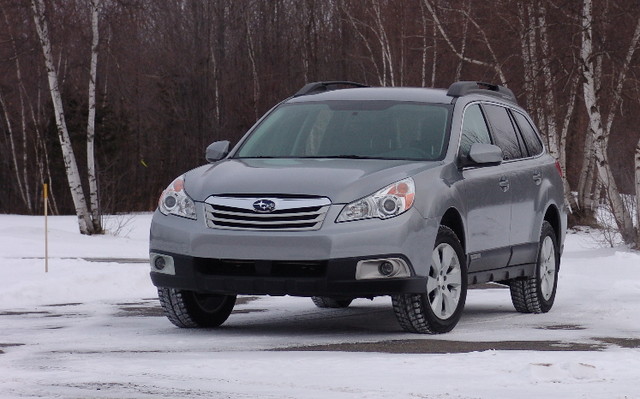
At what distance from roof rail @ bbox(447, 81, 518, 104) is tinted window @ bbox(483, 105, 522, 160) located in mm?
168

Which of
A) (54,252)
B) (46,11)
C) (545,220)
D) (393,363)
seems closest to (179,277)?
(393,363)

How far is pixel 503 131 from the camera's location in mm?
12008

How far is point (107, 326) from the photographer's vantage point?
10461 millimetres

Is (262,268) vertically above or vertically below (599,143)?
above

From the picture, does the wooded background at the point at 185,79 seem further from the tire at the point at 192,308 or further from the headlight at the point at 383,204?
the headlight at the point at 383,204

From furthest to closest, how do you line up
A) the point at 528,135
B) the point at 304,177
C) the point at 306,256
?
1. the point at 528,135
2. the point at 304,177
3. the point at 306,256

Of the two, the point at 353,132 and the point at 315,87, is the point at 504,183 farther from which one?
the point at 315,87

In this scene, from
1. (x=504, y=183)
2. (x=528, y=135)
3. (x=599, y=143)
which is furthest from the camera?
(x=599, y=143)

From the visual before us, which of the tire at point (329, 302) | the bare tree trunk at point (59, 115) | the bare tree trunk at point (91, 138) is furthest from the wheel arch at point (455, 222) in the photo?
the bare tree trunk at point (91, 138)

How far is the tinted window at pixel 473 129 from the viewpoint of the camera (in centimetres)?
1080

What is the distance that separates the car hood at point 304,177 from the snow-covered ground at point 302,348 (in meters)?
1.00

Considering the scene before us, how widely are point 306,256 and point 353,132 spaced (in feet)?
5.93

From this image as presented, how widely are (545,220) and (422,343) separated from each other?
3.87 m

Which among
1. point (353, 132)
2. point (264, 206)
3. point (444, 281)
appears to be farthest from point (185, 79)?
point (264, 206)
